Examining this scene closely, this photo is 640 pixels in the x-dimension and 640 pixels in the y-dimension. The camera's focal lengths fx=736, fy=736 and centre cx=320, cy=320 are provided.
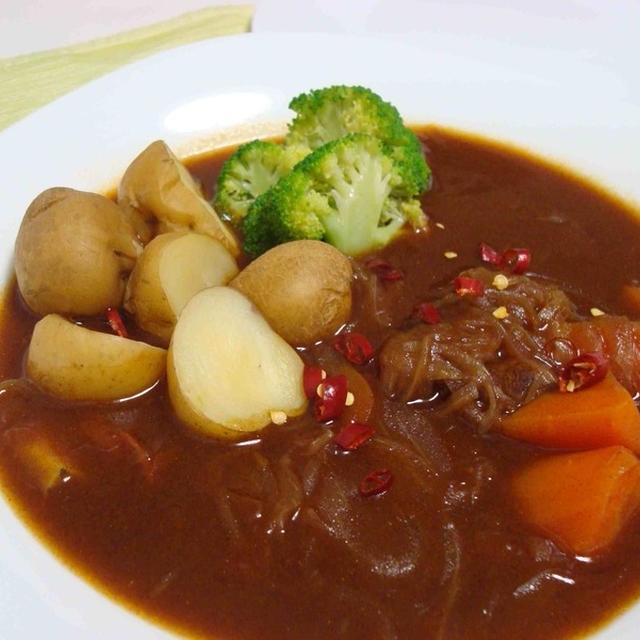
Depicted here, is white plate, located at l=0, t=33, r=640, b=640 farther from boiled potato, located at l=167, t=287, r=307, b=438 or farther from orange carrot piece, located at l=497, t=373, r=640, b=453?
orange carrot piece, located at l=497, t=373, r=640, b=453

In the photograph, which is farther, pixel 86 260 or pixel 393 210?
pixel 393 210

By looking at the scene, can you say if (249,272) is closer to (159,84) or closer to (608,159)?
(159,84)

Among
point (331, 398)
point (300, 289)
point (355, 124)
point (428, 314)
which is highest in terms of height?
point (355, 124)

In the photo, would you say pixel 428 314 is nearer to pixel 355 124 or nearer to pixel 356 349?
pixel 356 349

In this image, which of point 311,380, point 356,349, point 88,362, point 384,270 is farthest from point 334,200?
point 88,362

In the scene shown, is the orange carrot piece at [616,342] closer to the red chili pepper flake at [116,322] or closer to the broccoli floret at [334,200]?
the broccoli floret at [334,200]

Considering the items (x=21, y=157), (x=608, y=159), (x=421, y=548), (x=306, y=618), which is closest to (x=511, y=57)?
(x=608, y=159)

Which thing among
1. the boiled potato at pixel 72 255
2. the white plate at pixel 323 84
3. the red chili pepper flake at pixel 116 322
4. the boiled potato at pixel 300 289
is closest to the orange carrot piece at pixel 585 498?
the boiled potato at pixel 300 289
